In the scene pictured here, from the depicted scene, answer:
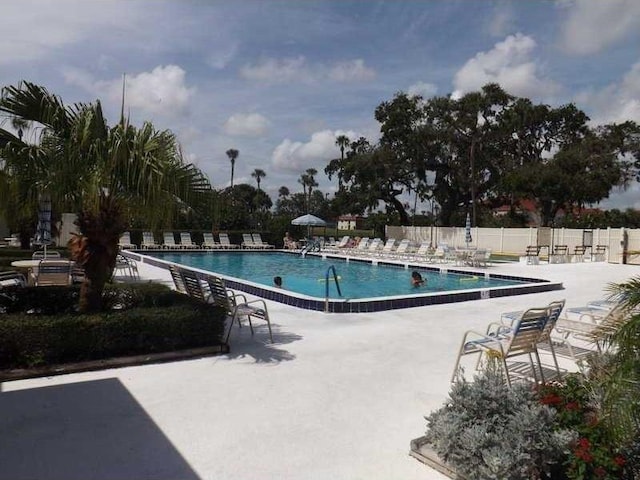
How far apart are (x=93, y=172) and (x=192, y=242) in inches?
914

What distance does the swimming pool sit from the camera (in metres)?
9.59

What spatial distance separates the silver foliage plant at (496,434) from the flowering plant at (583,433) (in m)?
0.11

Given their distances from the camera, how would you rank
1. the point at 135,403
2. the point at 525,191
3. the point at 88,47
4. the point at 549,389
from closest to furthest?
1. the point at 549,389
2. the point at 135,403
3. the point at 88,47
4. the point at 525,191

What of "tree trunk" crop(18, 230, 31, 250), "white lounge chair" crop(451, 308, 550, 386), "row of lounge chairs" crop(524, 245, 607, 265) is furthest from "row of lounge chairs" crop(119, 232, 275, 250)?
"white lounge chair" crop(451, 308, 550, 386)

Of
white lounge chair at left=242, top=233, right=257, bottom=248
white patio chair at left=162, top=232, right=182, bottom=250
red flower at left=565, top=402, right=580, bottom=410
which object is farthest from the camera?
white lounge chair at left=242, top=233, right=257, bottom=248

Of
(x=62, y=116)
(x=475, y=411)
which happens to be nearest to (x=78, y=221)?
(x=62, y=116)

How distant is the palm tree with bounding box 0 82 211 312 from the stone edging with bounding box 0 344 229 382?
987mm

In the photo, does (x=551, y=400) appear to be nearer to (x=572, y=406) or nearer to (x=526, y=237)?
(x=572, y=406)

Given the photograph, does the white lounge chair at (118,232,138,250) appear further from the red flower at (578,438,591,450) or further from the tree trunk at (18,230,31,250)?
the red flower at (578,438,591,450)

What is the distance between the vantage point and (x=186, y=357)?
5.74 metres

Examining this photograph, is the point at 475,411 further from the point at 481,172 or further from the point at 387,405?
the point at 481,172

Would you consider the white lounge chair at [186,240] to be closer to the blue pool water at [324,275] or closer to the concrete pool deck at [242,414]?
the blue pool water at [324,275]

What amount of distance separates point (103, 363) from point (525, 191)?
30.9 m

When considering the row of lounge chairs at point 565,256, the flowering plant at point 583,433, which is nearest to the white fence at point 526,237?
the row of lounge chairs at point 565,256
